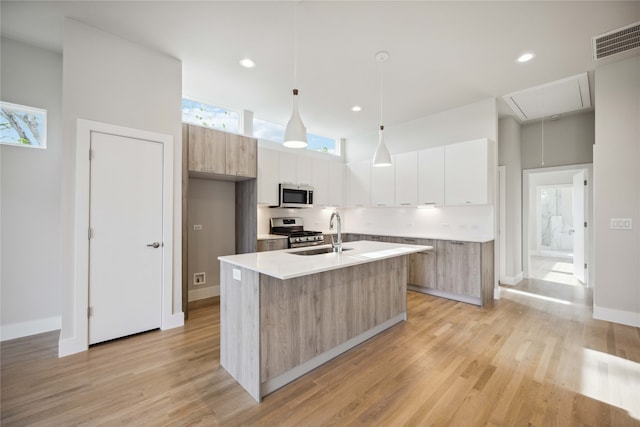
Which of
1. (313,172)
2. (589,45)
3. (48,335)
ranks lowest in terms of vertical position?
(48,335)

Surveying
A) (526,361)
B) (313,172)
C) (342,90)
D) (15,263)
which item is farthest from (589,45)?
(15,263)

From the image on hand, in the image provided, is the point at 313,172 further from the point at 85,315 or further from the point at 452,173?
the point at 85,315

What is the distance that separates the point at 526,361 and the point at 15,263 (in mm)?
5111

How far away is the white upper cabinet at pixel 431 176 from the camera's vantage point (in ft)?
14.5

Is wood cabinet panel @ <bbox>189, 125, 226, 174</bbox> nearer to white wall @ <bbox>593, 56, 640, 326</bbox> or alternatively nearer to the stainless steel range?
the stainless steel range

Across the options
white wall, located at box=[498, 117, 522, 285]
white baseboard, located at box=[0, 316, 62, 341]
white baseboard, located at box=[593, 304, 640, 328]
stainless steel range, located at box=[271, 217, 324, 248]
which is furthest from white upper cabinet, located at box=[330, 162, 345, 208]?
white baseboard, located at box=[0, 316, 62, 341]

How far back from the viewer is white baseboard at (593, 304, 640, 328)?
3.10 m

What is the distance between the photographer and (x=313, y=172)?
5410mm

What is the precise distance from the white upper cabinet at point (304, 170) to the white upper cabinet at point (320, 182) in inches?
3.5

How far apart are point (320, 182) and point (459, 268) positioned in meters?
2.97

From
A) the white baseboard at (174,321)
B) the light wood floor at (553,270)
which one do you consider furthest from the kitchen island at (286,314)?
the light wood floor at (553,270)

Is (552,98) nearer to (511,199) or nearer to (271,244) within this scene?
(511,199)

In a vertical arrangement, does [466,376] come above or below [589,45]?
below

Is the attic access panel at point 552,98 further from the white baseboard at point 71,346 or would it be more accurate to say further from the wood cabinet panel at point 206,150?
the white baseboard at point 71,346
